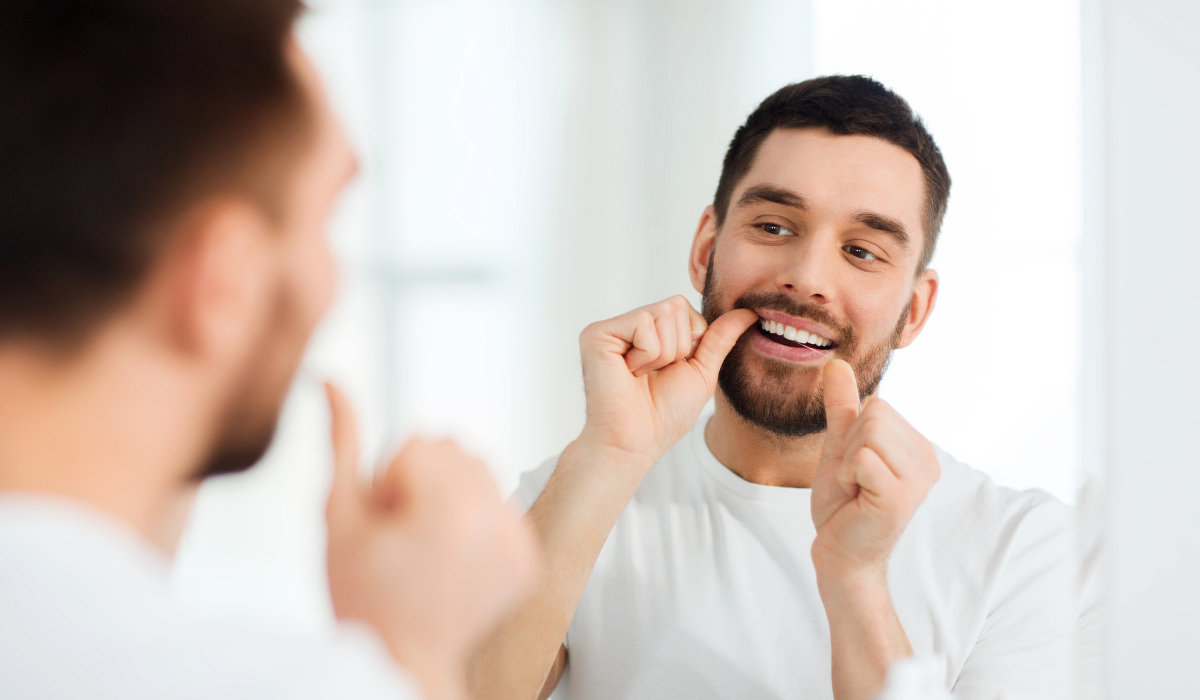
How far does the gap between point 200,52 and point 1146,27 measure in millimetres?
708

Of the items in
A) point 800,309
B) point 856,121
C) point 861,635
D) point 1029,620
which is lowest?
point 1029,620

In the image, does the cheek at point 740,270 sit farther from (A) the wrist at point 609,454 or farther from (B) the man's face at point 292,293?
(B) the man's face at point 292,293

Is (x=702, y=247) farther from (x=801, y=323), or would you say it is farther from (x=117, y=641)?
(x=117, y=641)

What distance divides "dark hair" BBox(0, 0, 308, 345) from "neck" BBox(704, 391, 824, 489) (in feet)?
2.73

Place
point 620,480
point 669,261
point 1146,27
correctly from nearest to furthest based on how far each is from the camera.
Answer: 1. point 1146,27
2. point 620,480
3. point 669,261

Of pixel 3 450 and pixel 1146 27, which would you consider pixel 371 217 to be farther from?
pixel 1146 27

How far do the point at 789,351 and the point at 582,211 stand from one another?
60 cm

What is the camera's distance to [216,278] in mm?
347

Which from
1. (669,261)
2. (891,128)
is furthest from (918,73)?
(669,261)

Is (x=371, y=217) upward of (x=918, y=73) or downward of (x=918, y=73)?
downward

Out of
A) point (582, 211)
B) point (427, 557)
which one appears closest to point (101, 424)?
point (427, 557)

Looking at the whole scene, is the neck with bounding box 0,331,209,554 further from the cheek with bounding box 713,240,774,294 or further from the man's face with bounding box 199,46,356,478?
the cheek with bounding box 713,240,774,294

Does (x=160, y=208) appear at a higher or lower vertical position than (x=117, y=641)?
higher

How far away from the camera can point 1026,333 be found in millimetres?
1190
